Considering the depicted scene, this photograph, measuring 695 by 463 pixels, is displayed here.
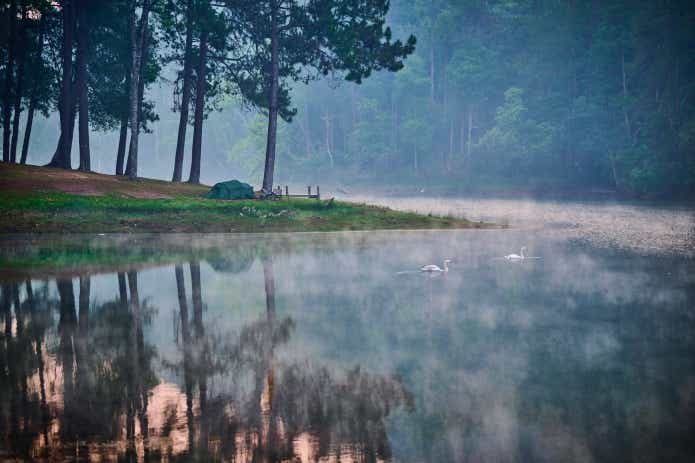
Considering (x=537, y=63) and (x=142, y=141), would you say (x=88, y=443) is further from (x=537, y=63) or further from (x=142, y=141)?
(x=142, y=141)

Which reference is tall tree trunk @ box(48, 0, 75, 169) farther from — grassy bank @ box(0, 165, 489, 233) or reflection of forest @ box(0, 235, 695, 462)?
reflection of forest @ box(0, 235, 695, 462)

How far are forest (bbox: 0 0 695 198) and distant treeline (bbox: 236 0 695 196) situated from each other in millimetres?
235

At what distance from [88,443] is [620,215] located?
146ft

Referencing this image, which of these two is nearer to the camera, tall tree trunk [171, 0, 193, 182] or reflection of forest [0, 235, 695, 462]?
reflection of forest [0, 235, 695, 462]

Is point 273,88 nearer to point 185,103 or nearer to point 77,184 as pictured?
point 185,103

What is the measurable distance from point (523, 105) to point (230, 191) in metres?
61.6

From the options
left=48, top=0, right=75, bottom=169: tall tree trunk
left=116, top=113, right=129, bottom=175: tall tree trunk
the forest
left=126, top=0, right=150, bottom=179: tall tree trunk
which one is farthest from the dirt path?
left=116, top=113, right=129, bottom=175: tall tree trunk

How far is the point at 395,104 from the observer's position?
382ft

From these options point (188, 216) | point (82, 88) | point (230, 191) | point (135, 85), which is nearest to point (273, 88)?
point (230, 191)

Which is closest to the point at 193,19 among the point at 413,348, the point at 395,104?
the point at 413,348

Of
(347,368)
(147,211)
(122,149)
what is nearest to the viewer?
(347,368)

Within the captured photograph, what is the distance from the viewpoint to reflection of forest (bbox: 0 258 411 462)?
835cm

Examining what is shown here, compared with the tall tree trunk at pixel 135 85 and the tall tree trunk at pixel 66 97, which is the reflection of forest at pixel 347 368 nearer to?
the tall tree trunk at pixel 135 85

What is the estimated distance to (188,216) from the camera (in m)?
35.5
